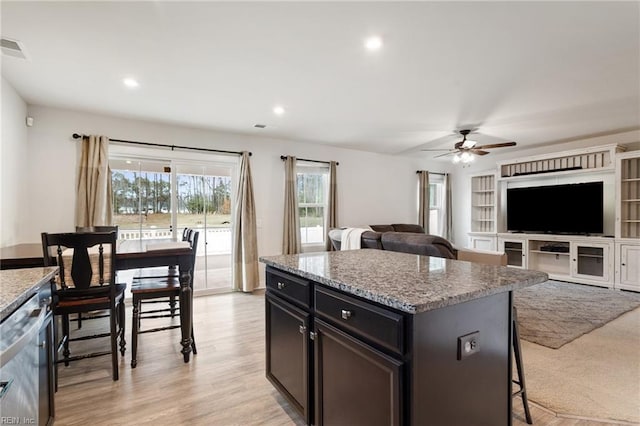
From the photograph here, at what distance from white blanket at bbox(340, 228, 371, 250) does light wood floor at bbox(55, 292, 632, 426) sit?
70.5 inches

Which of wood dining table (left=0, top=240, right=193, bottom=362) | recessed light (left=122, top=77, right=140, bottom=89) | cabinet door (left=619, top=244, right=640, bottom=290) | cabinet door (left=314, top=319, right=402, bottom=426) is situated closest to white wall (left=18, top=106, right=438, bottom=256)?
recessed light (left=122, top=77, right=140, bottom=89)

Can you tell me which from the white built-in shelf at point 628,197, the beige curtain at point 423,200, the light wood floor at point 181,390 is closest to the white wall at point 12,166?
the light wood floor at point 181,390

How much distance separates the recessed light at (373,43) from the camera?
7.73 ft

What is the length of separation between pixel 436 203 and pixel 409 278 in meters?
6.92

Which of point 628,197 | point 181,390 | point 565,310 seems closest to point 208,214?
point 181,390

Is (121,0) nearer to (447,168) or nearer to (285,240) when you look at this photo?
(285,240)

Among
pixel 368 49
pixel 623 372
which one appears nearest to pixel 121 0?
pixel 368 49

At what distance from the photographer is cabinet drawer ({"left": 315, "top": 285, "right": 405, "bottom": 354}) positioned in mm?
1167

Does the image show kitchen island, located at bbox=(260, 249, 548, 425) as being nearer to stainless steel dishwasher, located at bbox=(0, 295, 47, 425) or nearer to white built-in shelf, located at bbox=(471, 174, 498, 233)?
stainless steel dishwasher, located at bbox=(0, 295, 47, 425)

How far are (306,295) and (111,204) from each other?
3600 millimetres

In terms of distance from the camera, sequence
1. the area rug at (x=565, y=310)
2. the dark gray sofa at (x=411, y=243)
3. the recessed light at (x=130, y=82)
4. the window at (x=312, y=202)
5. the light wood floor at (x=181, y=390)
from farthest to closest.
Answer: the window at (x=312, y=202) → the dark gray sofa at (x=411, y=243) → the area rug at (x=565, y=310) → the recessed light at (x=130, y=82) → the light wood floor at (x=181, y=390)

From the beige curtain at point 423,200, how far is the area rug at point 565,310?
8.62 feet

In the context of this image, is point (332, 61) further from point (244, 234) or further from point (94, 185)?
point (94, 185)
